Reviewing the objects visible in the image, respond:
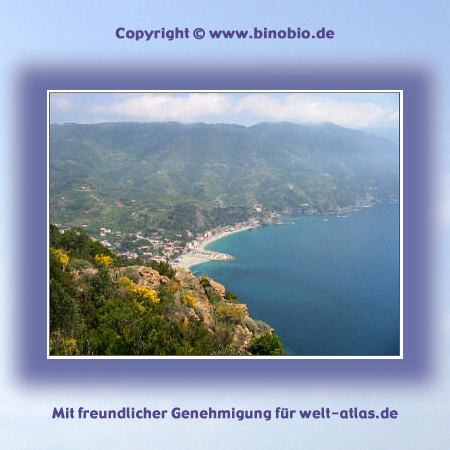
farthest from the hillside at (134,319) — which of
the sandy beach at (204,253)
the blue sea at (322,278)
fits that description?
the sandy beach at (204,253)

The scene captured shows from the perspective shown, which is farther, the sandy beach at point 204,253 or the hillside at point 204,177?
the sandy beach at point 204,253

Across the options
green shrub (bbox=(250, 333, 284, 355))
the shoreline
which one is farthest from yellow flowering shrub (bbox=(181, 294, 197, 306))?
the shoreline

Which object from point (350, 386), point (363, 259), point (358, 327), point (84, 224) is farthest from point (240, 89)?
point (363, 259)

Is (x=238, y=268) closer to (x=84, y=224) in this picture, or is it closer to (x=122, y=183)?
(x=122, y=183)

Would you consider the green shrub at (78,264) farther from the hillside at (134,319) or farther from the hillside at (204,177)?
the hillside at (204,177)

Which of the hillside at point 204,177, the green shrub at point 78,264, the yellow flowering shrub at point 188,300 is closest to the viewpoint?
the yellow flowering shrub at point 188,300

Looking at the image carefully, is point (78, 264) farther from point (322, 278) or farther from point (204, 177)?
point (204, 177)
